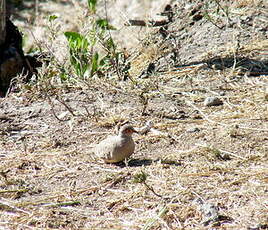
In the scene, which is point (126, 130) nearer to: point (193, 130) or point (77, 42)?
point (193, 130)

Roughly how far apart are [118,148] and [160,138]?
25.2 inches

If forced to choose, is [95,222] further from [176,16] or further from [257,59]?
[176,16]

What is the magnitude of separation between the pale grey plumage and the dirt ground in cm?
9

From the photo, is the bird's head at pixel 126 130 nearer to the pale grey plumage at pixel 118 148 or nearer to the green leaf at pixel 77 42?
the pale grey plumage at pixel 118 148

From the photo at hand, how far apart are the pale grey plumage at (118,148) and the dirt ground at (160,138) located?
0.09 metres

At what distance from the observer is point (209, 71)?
6.39 metres

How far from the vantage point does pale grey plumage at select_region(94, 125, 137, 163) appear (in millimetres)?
4348

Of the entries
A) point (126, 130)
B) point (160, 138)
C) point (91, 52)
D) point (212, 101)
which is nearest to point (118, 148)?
point (126, 130)

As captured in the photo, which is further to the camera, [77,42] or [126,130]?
[77,42]

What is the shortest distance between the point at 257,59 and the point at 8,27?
281 centimetres

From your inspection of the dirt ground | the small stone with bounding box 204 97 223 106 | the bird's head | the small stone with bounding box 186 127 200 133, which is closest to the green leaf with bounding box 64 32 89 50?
the dirt ground

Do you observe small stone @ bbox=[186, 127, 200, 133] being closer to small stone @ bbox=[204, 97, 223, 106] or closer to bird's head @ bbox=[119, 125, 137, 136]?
small stone @ bbox=[204, 97, 223, 106]

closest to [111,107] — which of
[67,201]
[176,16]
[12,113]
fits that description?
[12,113]

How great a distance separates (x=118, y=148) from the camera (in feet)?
14.2
